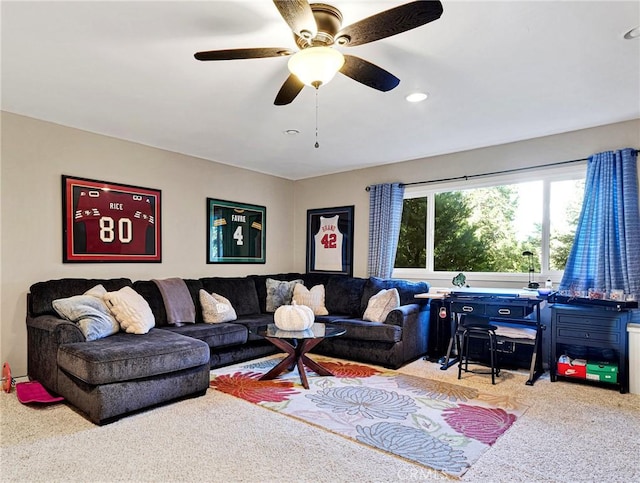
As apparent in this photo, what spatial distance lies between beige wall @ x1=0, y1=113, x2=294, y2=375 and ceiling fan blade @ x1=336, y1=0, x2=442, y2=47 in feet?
10.2

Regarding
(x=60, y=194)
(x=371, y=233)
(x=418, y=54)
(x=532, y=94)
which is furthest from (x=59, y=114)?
(x=532, y=94)

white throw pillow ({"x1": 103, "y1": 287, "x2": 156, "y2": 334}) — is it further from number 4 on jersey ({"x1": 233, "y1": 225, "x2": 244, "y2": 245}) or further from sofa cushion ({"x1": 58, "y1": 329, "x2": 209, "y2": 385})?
number 4 on jersey ({"x1": 233, "y1": 225, "x2": 244, "y2": 245})

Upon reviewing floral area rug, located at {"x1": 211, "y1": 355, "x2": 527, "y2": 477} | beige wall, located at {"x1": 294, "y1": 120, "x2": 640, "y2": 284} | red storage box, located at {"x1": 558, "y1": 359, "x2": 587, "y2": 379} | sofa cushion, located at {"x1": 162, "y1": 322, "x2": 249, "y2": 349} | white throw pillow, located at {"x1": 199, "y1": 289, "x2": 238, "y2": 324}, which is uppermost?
beige wall, located at {"x1": 294, "y1": 120, "x2": 640, "y2": 284}

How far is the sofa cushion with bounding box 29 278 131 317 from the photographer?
133 inches

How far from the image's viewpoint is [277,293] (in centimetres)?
519

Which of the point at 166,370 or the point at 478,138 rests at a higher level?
the point at 478,138

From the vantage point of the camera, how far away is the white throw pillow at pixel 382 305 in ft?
14.4

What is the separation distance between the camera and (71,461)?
85.8 inches

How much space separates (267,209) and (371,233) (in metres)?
1.63

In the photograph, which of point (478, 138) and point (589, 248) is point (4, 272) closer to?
point (478, 138)

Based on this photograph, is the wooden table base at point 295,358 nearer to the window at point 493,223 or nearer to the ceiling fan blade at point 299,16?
the window at point 493,223

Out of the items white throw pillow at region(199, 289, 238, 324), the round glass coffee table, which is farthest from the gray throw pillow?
→ the round glass coffee table

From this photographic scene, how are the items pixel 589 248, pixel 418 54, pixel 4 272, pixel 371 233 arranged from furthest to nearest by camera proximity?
pixel 371 233, pixel 589 248, pixel 4 272, pixel 418 54

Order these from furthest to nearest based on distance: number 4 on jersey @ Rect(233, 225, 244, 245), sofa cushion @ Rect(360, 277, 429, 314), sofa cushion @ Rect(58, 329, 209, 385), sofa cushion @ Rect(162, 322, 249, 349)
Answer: number 4 on jersey @ Rect(233, 225, 244, 245)
sofa cushion @ Rect(360, 277, 429, 314)
sofa cushion @ Rect(162, 322, 249, 349)
sofa cushion @ Rect(58, 329, 209, 385)
